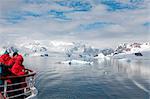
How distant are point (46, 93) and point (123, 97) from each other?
232 inches

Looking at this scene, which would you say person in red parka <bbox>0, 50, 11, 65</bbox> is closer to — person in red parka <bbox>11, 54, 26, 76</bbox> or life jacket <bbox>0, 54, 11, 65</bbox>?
life jacket <bbox>0, 54, 11, 65</bbox>

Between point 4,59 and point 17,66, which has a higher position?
point 4,59

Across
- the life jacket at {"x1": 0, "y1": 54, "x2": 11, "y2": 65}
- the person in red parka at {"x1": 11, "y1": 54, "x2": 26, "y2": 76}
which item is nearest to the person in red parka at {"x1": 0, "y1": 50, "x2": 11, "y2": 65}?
the life jacket at {"x1": 0, "y1": 54, "x2": 11, "y2": 65}

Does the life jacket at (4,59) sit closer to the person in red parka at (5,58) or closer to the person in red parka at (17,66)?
the person in red parka at (5,58)

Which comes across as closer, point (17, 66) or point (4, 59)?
point (17, 66)

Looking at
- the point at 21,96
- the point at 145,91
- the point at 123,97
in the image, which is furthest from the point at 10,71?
the point at 145,91

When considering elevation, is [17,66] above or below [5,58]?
below

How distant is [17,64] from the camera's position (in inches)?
447

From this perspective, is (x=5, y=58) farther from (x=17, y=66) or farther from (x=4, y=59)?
(x=17, y=66)

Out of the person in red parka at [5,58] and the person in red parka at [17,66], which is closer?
the person in red parka at [17,66]

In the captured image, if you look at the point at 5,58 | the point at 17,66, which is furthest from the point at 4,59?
the point at 17,66

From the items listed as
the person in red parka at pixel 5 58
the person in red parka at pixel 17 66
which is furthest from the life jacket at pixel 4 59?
the person in red parka at pixel 17 66

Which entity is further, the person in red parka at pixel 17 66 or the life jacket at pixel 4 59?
the life jacket at pixel 4 59

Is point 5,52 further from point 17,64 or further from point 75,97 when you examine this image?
point 75,97
